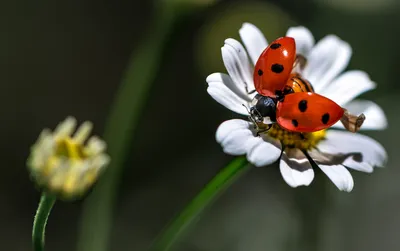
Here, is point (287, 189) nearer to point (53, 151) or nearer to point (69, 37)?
point (69, 37)

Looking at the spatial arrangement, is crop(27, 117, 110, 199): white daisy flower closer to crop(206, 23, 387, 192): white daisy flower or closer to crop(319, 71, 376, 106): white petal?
crop(206, 23, 387, 192): white daisy flower

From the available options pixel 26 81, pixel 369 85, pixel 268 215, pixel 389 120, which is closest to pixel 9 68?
pixel 26 81

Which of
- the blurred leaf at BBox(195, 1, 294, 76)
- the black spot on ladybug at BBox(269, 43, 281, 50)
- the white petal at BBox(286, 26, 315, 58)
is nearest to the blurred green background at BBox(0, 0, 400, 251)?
the blurred leaf at BBox(195, 1, 294, 76)

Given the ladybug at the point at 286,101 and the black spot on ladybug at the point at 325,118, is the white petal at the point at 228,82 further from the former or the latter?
the black spot on ladybug at the point at 325,118

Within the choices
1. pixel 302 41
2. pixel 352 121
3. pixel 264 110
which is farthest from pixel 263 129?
pixel 302 41

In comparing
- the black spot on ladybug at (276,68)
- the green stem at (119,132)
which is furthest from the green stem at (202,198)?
the green stem at (119,132)
